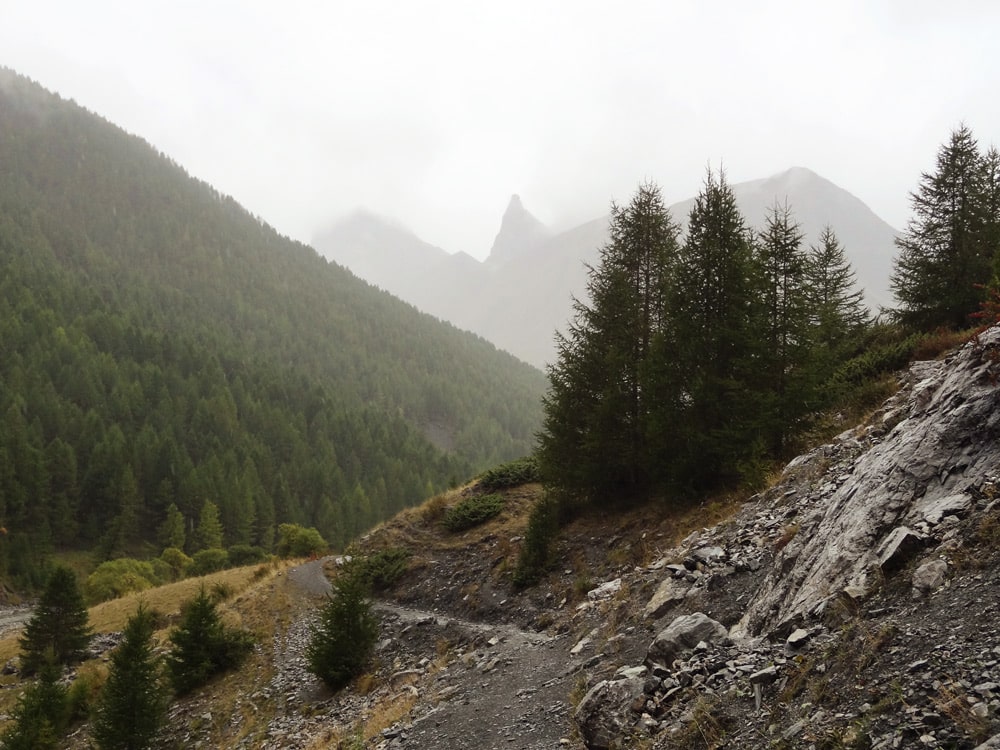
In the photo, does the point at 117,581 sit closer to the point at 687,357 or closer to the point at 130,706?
the point at 130,706

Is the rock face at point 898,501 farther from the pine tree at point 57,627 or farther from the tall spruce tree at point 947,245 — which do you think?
the pine tree at point 57,627

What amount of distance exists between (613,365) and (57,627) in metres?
30.3

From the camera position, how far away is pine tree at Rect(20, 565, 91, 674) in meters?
28.5

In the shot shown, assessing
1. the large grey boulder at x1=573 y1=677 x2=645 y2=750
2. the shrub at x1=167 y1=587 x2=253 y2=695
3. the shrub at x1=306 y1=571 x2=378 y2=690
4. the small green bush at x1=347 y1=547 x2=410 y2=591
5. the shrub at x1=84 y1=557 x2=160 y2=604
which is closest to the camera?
the large grey boulder at x1=573 y1=677 x2=645 y2=750

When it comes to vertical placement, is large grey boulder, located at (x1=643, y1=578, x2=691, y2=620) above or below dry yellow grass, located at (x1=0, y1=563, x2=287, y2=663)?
above

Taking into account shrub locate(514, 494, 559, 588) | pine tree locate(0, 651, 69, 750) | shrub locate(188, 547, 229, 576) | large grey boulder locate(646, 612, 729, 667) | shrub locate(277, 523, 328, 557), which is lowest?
shrub locate(188, 547, 229, 576)

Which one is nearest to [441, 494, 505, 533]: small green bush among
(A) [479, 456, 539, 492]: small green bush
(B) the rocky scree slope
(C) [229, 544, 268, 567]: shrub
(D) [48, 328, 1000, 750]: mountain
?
(A) [479, 456, 539, 492]: small green bush

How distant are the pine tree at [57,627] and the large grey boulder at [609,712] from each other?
31311mm

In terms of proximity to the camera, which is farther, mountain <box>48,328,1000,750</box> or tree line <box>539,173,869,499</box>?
tree line <box>539,173,869,499</box>

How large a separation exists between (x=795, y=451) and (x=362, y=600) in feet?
50.4

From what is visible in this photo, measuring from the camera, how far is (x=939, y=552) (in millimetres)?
7090

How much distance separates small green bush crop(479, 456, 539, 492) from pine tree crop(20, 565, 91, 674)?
71.8 ft

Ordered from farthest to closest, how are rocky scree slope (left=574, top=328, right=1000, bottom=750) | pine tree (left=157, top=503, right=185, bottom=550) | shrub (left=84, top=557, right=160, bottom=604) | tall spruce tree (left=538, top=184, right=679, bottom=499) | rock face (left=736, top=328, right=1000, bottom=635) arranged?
pine tree (left=157, top=503, right=185, bottom=550), shrub (left=84, top=557, right=160, bottom=604), tall spruce tree (left=538, top=184, right=679, bottom=499), rock face (left=736, top=328, right=1000, bottom=635), rocky scree slope (left=574, top=328, right=1000, bottom=750)

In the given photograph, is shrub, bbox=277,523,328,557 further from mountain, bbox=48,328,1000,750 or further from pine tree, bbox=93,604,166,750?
pine tree, bbox=93,604,166,750
